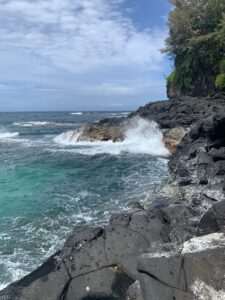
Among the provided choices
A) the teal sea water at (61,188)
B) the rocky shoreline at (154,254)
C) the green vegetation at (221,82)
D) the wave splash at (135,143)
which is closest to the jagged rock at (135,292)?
the rocky shoreline at (154,254)

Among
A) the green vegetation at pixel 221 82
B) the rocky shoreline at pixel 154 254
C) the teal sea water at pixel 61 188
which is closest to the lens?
the rocky shoreline at pixel 154 254

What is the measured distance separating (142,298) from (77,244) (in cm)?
306

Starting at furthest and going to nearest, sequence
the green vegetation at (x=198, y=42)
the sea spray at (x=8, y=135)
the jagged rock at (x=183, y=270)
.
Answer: the sea spray at (x=8, y=135)
the green vegetation at (x=198, y=42)
the jagged rock at (x=183, y=270)

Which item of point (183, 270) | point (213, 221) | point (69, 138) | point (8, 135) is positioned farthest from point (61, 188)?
point (8, 135)

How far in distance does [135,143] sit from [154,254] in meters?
28.7

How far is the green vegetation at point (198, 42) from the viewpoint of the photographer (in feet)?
123

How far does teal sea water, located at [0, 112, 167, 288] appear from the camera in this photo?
11.7m

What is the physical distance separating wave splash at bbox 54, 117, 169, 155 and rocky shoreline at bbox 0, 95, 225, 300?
15434 millimetres

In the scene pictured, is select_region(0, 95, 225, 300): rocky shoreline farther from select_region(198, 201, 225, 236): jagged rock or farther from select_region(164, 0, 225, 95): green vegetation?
select_region(164, 0, 225, 95): green vegetation

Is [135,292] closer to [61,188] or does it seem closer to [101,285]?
[101,285]

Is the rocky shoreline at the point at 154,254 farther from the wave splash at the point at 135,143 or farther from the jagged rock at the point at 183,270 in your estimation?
the wave splash at the point at 135,143

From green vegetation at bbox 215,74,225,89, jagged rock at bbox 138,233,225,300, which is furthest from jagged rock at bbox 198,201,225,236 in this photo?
Answer: green vegetation at bbox 215,74,225,89

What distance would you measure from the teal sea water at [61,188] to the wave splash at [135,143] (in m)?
0.09

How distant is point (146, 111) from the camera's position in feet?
125
